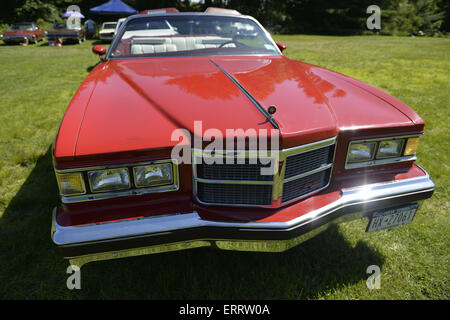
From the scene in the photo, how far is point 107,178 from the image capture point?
1394 mm

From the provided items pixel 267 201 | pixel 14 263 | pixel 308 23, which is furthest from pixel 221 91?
pixel 308 23

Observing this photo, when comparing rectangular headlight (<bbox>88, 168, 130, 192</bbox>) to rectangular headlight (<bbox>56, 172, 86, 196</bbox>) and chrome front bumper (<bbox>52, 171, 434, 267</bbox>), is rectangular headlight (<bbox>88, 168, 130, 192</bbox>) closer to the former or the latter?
rectangular headlight (<bbox>56, 172, 86, 196</bbox>)

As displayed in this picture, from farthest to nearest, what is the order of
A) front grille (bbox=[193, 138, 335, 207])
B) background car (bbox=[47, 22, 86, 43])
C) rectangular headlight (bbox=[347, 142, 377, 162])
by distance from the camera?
background car (bbox=[47, 22, 86, 43]), rectangular headlight (bbox=[347, 142, 377, 162]), front grille (bbox=[193, 138, 335, 207])

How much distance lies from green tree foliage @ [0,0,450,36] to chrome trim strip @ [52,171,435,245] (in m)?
23.2

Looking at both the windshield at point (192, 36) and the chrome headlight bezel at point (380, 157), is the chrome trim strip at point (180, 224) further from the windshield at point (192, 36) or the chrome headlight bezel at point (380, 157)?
the windshield at point (192, 36)

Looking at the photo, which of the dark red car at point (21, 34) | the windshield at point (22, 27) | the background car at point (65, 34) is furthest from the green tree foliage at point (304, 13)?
the background car at point (65, 34)

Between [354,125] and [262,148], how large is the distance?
633mm

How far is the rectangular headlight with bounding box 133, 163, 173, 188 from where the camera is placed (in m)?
1.41

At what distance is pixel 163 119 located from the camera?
1513 mm

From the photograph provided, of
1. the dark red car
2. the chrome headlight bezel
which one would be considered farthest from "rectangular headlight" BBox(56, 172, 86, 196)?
the dark red car

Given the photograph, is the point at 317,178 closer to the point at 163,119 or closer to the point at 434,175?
the point at 163,119

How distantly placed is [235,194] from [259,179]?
0.52ft

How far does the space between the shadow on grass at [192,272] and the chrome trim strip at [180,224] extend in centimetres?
33

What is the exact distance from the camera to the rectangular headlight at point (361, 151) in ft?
5.54
